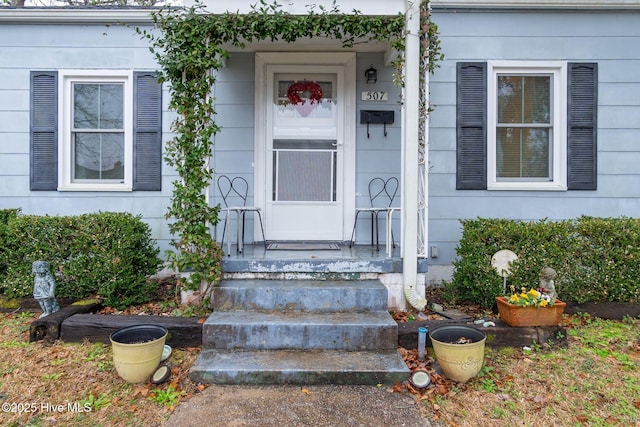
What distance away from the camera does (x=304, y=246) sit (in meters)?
4.29

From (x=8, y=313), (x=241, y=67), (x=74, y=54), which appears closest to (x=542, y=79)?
(x=241, y=67)

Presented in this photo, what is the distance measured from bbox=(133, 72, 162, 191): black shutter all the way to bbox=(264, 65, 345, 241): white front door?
1.25 m

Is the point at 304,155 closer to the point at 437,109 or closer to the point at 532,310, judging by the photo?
the point at 437,109

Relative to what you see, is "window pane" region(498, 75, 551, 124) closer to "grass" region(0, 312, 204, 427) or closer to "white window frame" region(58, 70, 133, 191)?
"grass" region(0, 312, 204, 427)

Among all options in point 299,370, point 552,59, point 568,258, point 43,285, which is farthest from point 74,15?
point 568,258

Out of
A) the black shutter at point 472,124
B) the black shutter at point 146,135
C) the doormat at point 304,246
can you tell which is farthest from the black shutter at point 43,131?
the black shutter at point 472,124

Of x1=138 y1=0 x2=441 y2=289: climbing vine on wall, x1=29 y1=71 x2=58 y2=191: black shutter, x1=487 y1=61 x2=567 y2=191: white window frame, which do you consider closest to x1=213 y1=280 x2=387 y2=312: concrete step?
x1=138 y1=0 x2=441 y2=289: climbing vine on wall

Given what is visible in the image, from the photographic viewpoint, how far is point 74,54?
4562mm

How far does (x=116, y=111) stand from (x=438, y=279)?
4217 millimetres

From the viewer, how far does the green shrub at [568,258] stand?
3.51m

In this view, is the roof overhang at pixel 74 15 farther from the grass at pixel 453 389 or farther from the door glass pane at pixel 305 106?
the grass at pixel 453 389

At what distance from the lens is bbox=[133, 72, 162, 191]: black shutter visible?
4551 millimetres

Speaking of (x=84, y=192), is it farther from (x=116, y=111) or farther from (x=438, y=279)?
(x=438, y=279)

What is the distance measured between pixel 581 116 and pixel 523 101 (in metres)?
0.64
